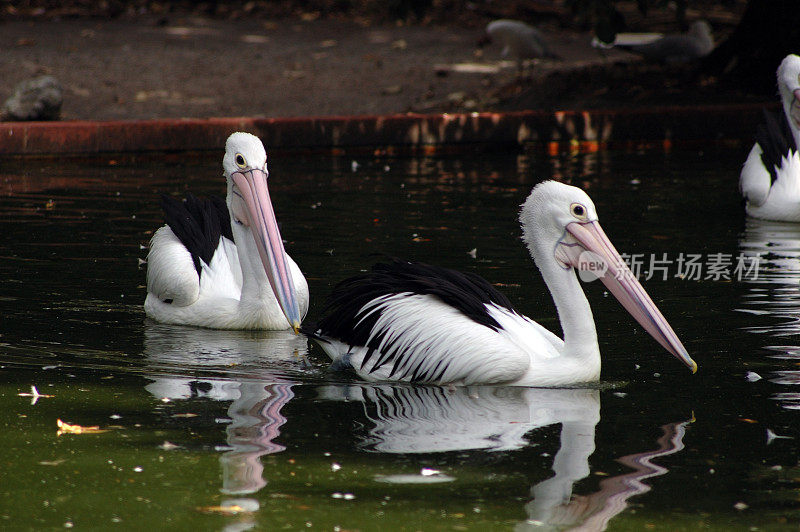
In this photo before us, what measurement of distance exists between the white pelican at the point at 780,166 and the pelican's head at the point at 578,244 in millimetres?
4527

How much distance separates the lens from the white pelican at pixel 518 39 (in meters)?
14.9

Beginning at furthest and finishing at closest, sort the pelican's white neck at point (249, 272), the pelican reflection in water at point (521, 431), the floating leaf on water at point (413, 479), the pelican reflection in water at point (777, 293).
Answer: the pelican's white neck at point (249, 272) < the pelican reflection in water at point (777, 293) < the floating leaf on water at point (413, 479) < the pelican reflection in water at point (521, 431)

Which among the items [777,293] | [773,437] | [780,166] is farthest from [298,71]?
[773,437]

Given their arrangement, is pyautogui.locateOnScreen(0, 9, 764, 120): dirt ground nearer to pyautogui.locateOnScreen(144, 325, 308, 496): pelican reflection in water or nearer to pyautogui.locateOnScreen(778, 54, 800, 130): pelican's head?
pyautogui.locateOnScreen(778, 54, 800, 130): pelican's head

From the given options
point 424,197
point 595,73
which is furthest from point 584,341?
point 595,73

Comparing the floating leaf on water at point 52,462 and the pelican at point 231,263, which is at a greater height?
the pelican at point 231,263

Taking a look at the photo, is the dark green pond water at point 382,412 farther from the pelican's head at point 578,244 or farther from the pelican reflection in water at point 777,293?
the pelican's head at point 578,244

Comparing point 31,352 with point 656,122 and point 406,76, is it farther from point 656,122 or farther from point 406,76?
point 406,76


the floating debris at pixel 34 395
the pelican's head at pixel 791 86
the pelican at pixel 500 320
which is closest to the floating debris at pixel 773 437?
the pelican at pixel 500 320

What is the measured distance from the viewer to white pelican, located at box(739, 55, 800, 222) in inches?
363

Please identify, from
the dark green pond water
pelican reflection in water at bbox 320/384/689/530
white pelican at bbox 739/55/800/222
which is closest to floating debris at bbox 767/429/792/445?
the dark green pond water

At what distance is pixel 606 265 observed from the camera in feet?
16.6

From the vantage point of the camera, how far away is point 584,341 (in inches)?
195

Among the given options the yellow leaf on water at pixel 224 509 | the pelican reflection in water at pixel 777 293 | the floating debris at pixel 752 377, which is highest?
the pelican reflection in water at pixel 777 293
